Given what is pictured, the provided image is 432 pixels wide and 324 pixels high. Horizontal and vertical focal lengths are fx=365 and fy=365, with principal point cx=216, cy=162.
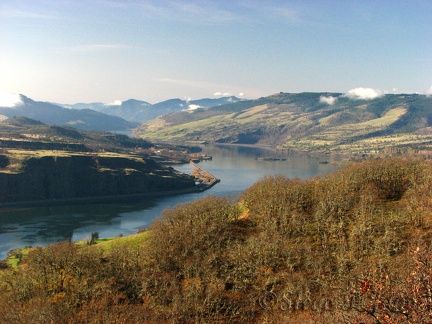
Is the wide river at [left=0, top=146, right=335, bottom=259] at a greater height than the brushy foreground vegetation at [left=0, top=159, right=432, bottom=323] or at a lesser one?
lesser

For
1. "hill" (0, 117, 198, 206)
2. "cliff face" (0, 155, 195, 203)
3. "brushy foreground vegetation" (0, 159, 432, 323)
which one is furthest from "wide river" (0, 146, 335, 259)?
"brushy foreground vegetation" (0, 159, 432, 323)

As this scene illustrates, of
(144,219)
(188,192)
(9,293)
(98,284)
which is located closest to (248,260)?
(98,284)

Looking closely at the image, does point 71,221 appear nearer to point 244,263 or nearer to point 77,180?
point 77,180

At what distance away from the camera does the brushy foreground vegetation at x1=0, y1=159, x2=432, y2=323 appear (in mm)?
37125

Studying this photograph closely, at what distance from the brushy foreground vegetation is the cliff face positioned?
12220cm

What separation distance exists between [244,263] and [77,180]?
151m

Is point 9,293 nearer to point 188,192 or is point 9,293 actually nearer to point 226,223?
point 226,223

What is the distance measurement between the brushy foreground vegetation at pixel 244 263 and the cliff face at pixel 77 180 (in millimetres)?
122202

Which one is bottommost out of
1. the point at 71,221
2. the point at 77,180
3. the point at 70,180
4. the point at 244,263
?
the point at 71,221

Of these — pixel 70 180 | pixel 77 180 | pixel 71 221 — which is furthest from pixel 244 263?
pixel 77 180

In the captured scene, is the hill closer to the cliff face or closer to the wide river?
the cliff face

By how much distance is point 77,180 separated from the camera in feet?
587

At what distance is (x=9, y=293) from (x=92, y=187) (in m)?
140

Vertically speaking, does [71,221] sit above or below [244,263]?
below
